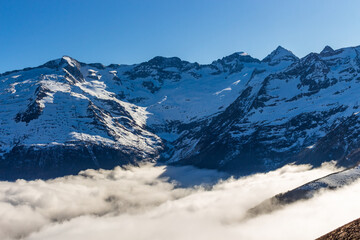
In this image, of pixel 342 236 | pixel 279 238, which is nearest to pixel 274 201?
pixel 279 238

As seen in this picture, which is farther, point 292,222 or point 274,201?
point 274,201

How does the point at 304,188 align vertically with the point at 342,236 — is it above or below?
below

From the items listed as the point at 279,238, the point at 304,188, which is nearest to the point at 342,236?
the point at 279,238

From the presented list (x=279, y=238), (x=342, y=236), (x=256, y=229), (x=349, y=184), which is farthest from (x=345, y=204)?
(x=342, y=236)

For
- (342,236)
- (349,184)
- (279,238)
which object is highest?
(342,236)

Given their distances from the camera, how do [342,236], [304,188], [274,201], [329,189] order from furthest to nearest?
[274,201] → [304,188] → [329,189] → [342,236]

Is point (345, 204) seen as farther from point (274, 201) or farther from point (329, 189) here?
point (274, 201)

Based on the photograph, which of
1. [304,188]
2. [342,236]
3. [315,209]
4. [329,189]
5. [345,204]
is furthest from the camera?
[304,188]

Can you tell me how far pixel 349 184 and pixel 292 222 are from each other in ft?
95.8

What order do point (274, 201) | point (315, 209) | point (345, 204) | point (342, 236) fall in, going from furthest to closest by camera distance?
point (274, 201)
point (315, 209)
point (345, 204)
point (342, 236)

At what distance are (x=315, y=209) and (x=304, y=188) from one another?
91.0ft

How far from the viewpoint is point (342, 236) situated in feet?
84.2

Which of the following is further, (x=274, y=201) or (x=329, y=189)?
(x=274, y=201)

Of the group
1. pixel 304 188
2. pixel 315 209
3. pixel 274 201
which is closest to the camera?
pixel 315 209
